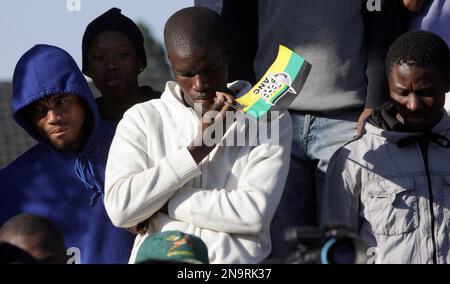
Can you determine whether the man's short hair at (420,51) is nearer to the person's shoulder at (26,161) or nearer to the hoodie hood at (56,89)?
the hoodie hood at (56,89)

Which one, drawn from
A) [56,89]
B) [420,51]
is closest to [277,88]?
[420,51]

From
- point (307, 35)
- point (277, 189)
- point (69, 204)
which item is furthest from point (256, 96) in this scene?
point (69, 204)

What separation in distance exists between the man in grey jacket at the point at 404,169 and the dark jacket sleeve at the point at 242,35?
0.77 meters

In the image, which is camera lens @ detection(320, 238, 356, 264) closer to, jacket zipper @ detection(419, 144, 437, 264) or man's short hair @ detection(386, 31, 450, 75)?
jacket zipper @ detection(419, 144, 437, 264)

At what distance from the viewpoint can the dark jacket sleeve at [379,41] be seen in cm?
580

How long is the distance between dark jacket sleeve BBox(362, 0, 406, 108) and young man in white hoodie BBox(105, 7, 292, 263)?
62 cm

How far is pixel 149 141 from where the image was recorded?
535 cm

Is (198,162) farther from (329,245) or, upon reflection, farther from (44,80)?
(329,245)

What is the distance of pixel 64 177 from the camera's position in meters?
5.78

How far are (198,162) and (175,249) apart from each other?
690mm

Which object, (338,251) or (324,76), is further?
(324,76)

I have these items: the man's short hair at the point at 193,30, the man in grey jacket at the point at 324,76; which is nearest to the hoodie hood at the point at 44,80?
the man's short hair at the point at 193,30

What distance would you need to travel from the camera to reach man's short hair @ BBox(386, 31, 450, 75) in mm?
5629
